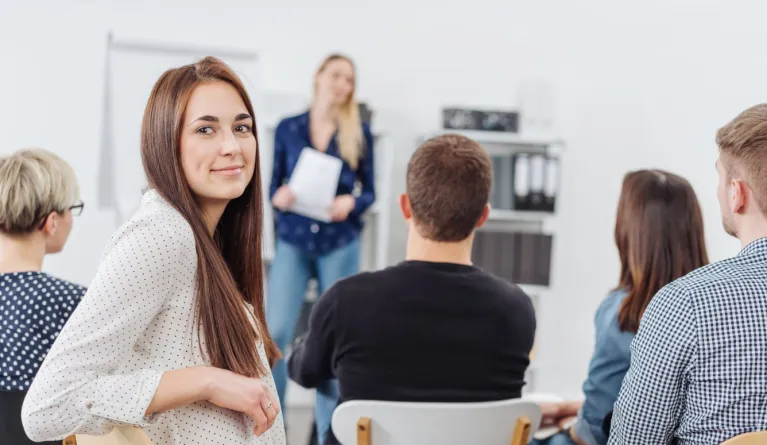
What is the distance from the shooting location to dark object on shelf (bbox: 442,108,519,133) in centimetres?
412

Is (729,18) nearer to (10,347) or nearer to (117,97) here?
(117,97)

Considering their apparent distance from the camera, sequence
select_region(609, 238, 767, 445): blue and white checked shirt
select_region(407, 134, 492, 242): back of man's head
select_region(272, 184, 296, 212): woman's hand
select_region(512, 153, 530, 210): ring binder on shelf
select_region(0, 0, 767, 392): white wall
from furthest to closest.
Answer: select_region(512, 153, 530, 210): ring binder on shelf, select_region(0, 0, 767, 392): white wall, select_region(272, 184, 296, 212): woman's hand, select_region(407, 134, 492, 242): back of man's head, select_region(609, 238, 767, 445): blue and white checked shirt

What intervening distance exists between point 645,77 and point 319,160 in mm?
2069

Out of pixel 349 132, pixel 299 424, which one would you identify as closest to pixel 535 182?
pixel 349 132

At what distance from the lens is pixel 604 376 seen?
1.99 meters

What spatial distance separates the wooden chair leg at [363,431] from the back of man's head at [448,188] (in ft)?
1.60

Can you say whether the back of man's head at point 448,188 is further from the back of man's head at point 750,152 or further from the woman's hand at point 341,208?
the woman's hand at point 341,208

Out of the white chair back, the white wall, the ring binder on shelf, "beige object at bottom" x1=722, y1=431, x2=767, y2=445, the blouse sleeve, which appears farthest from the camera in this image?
the ring binder on shelf

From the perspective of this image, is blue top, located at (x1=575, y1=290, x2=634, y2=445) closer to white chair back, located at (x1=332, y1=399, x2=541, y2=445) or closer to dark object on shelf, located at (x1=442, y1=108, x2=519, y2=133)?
white chair back, located at (x1=332, y1=399, x2=541, y2=445)

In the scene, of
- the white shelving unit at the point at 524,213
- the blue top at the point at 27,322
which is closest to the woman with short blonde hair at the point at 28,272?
the blue top at the point at 27,322

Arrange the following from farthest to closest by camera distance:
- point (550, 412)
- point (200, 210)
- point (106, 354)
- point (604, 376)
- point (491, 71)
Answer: point (491, 71) → point (550, 412) → point (604, 376) → point (200, 210) → point (106, 354)

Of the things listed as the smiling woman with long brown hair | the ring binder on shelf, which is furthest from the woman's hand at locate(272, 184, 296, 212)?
the smiling woman with long brown hair

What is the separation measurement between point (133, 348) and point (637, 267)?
136 cm

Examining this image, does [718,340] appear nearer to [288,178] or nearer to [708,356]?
[708,356]
